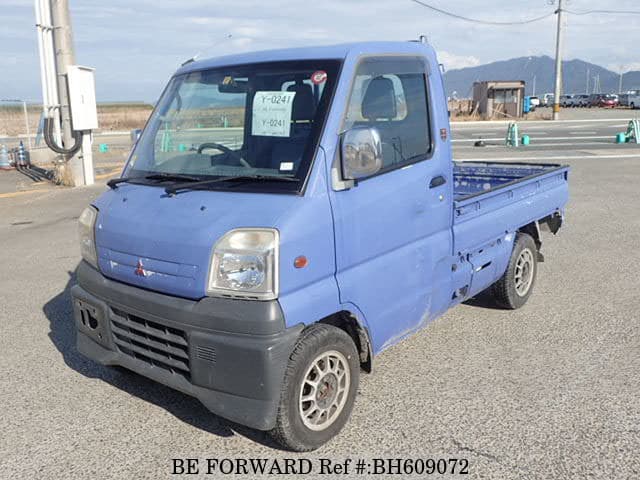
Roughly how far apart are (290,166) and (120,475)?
183cm

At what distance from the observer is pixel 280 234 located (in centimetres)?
278

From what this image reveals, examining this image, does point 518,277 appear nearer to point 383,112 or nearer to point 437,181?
point 437,181

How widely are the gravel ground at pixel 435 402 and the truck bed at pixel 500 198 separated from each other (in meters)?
0.85

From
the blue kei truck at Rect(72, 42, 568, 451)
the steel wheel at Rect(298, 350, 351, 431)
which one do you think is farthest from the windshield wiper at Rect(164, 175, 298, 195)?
the steel wheel at Rect(298, 350, 351, 431)

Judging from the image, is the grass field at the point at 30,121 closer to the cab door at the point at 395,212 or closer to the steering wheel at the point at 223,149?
the steering wheel at the point at 223,149

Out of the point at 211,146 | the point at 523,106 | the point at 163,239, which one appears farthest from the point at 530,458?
the point at 523,106

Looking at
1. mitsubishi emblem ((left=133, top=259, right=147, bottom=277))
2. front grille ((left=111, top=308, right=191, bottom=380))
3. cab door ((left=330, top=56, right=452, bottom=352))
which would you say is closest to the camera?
front grille ((left=111, top=308, right=191, bottom=380))

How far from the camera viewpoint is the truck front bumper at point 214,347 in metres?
2.77

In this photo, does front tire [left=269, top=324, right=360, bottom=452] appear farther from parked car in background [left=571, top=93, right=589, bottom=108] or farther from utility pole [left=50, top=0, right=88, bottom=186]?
parked car in background [left=571, top=93, right=589, bottom=108]

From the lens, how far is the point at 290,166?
3.13 metres

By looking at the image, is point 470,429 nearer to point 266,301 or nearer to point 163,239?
point 266,301

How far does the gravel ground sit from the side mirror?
4.87ft

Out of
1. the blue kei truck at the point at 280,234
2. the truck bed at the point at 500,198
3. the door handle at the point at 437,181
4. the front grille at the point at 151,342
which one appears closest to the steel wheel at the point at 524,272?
the truck bed at the point at 500,198

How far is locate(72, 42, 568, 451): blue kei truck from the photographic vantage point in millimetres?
2834
